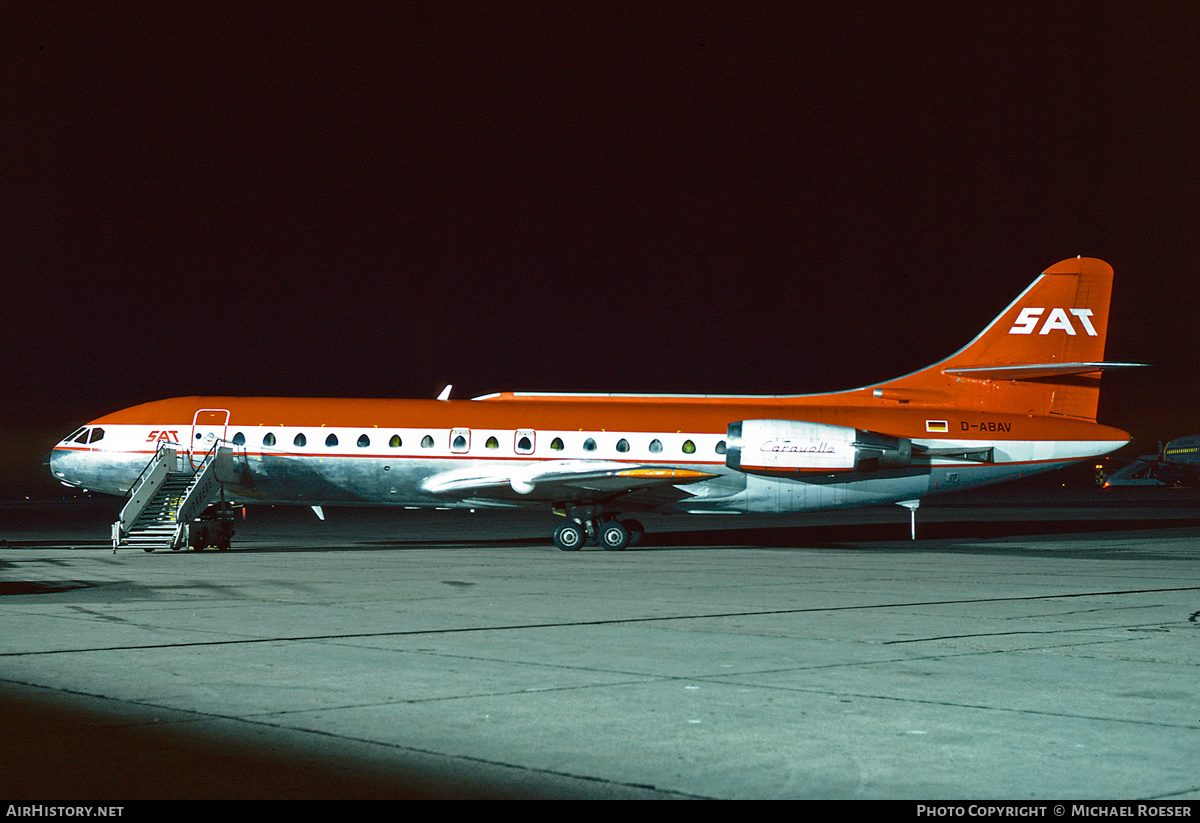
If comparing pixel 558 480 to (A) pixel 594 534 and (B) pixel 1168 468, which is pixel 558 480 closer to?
(A) pixel 594 534

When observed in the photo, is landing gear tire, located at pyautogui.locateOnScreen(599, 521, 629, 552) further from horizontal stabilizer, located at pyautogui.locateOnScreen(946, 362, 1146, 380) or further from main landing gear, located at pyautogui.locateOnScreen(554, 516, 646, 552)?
horizontal stabilizer, located at pyautogui.locateOnScreen(946, 362, 1146, 380)

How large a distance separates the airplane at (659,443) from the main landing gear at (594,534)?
42 mm

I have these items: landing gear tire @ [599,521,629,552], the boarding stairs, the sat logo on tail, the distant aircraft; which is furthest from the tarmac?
the distant aircraft

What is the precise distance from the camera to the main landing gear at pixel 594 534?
101 ft

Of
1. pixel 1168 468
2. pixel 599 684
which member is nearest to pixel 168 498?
pixel 599 684

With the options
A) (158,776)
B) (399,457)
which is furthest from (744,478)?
(158,776)

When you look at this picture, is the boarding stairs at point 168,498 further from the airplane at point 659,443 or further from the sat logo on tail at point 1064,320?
the sat logo on tail at point 1064,320

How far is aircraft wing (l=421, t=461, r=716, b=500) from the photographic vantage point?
3038 centimetres

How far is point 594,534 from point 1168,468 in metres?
89.0

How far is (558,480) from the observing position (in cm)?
3056

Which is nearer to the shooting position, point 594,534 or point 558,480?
point 558,480

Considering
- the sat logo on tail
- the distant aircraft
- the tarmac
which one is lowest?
the distant aircraft

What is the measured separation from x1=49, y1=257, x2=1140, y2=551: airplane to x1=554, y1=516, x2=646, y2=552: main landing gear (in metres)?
0.04

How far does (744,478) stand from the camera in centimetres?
3130
